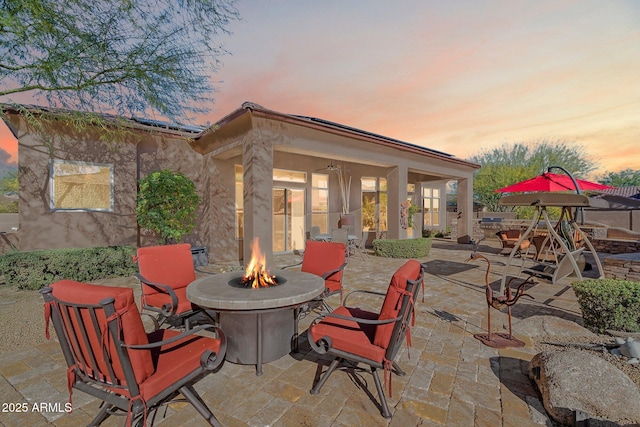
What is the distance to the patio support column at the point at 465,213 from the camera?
13.2 meters

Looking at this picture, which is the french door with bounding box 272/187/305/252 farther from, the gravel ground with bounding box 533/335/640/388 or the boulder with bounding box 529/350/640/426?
the boulder with bounding box 529/350/640/426

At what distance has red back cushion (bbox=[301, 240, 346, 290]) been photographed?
4.25 m

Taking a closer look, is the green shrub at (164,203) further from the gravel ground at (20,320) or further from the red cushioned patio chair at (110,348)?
the red cushioned patio chair at (110,348)

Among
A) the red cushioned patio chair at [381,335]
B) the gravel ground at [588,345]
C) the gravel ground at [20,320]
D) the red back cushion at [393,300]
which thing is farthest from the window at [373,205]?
the gravel ground at [20,320]

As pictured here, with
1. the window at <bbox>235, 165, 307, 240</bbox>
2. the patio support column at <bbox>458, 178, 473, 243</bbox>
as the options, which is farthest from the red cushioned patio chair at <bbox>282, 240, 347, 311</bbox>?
the patio support column at <bbox>458, 178, 473, 243</bbox>

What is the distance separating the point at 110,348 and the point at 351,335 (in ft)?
5.74

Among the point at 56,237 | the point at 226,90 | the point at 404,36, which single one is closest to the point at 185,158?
the point at 226,90

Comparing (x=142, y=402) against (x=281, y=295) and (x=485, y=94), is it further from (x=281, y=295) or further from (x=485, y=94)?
(x=485, y=94)

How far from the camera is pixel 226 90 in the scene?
7.05m

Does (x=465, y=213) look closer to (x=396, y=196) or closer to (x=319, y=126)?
(x=396, y=196)

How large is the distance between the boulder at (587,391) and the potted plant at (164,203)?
301 inches

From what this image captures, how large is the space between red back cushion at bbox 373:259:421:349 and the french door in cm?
798

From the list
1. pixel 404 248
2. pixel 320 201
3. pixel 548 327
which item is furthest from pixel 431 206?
pixel 548 327

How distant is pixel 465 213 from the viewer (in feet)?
43.7
